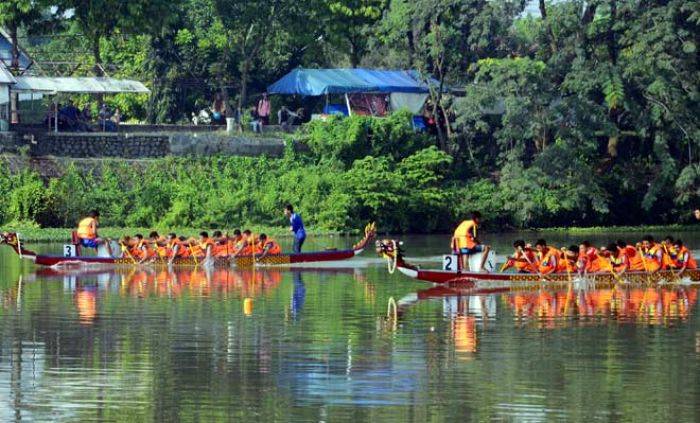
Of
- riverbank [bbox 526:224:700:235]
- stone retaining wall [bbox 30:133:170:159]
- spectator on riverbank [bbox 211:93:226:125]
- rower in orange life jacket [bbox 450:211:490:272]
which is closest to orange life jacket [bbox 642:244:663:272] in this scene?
rower in orange life jacket [bbox 450:211:490:272]

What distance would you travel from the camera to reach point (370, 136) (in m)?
62.6

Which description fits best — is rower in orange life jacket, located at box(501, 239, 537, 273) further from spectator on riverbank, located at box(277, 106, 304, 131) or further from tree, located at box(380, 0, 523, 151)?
spectator on riverbank, located at box(277, 106, 304, 131)

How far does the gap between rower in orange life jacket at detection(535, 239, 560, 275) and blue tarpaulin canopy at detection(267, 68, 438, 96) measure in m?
28.3

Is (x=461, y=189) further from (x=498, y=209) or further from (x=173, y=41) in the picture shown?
(x=173, y=41)

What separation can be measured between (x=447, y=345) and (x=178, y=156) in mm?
34532

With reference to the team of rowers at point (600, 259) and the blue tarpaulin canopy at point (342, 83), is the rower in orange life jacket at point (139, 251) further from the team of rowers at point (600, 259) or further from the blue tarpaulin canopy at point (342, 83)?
the blue tarpaulin canopy at point (342, 83)

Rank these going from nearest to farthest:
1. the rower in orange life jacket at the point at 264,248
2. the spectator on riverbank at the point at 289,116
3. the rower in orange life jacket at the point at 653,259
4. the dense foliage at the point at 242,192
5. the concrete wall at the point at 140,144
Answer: the rower in orange life jacket at the point at 653,259 < the rower in orange life jacket at the point at 264,248 < the dense foliage at the point at 242,192 < the concrete wall at the point at 140,144 < the spectator on riverbank at the point at 289,116

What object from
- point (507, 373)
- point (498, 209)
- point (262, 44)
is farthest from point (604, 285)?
point (262, 44)

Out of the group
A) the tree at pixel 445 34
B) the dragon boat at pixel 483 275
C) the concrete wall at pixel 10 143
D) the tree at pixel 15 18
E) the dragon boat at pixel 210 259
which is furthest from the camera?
the tree at pixel 445 34

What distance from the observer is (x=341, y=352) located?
26.5 m

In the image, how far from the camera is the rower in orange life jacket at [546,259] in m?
37.3

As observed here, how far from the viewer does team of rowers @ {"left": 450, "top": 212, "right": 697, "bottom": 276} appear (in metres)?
37.0

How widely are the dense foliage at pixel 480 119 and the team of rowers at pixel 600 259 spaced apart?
21.2 meters

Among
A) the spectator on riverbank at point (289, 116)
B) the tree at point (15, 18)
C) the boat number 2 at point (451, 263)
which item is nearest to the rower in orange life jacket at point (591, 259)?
the boat number 2 at point (451, 263)
